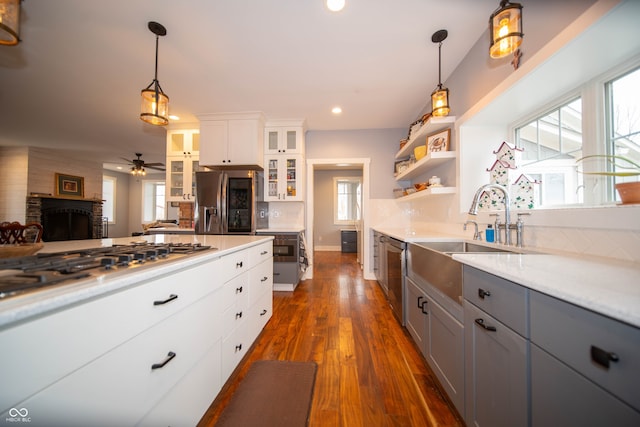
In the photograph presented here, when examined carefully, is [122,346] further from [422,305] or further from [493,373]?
[422,305]

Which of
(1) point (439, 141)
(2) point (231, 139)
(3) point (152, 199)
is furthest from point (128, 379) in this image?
(3) point (152, 199)

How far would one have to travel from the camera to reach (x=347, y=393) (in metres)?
1.36

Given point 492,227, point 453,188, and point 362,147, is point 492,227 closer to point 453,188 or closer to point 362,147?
point 453,188

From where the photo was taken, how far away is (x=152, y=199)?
321 inches

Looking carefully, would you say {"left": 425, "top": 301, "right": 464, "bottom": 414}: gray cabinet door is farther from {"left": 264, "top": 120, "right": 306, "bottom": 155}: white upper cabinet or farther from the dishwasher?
{"left": 264, "top": 120, "right": 306, "bottom": 155}: white upper cabinet

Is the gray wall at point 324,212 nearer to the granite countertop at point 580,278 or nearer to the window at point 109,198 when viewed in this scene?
the granite countertop at point 580,278

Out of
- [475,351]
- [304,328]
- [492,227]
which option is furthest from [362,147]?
[475,351]

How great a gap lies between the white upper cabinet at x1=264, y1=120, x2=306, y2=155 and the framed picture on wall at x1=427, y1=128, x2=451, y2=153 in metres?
1.85

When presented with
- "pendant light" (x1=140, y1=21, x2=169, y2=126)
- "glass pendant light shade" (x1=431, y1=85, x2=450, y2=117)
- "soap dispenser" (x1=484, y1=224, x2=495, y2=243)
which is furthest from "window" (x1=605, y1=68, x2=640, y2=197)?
"pendant light" (x1=140, y1=21, x2=169, y2=126)

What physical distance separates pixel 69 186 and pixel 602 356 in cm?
885

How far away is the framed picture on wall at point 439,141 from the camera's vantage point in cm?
237

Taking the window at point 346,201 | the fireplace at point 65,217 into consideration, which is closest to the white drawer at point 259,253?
the window at point 346,201

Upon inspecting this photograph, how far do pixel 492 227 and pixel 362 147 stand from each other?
2.59 m

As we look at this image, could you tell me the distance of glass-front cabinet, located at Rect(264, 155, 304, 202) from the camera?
3.52 m
